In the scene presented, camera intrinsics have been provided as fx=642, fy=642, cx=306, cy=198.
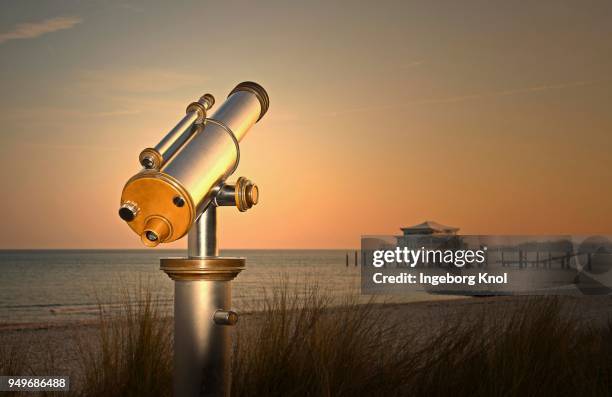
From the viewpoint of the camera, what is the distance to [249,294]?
93.0 ft

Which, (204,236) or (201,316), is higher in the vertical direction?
(204,236)

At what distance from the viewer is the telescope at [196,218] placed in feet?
7.13

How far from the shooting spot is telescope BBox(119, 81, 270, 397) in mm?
2172

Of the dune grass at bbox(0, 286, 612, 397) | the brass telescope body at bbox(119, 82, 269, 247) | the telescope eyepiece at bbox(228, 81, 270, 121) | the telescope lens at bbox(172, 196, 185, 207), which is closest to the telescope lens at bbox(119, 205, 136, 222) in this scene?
the brass telescope body at bbox(119, 82, 269, 247)

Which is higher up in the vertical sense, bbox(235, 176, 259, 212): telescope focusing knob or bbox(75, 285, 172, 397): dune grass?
bbox(235, 176, 259, 212): telescope focusing knob

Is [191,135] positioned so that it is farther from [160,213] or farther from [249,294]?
[249,294]

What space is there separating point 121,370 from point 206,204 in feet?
5.65

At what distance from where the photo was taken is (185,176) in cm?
219

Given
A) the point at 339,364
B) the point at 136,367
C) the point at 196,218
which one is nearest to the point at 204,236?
the point at 196,218

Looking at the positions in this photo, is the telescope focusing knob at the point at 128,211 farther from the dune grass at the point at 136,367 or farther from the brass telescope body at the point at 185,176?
the dune grass at the point at 136,367

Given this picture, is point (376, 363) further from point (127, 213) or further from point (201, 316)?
point (127, 213)

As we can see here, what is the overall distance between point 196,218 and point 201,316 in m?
0.36

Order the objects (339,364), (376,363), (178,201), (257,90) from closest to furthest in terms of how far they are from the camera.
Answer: (178,201)
(257,90)
(339,364)
(376,363)

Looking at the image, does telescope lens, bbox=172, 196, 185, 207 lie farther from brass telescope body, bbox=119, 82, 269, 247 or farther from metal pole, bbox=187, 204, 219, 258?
metal pole, bbox=187, 204, 219, 258
